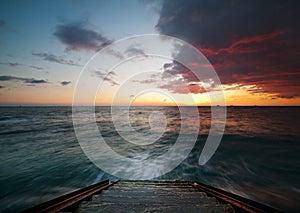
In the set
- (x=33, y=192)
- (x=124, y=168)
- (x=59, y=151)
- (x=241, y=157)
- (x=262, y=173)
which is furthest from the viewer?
(x=59, y=151)

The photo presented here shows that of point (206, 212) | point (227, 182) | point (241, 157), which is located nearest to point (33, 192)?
point (206, 212)

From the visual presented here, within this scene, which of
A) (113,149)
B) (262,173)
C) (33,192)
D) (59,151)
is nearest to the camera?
(33,192)

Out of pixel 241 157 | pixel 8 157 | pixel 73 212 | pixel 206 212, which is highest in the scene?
pixel 206 212

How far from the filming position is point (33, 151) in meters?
11.5

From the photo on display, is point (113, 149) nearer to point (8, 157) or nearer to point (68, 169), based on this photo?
point (68, 169)

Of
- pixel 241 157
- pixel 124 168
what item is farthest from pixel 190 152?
pixel 124 168

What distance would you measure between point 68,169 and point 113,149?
15.0 ft

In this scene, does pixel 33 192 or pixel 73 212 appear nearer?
pixel 73 212

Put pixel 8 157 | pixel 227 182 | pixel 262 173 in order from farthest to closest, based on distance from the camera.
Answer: pixel 8 157, pixel 262 173, pixel 227 182

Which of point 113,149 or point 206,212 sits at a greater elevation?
point 206,212

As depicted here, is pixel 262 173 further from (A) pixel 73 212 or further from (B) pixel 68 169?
(B) pixel 68 169

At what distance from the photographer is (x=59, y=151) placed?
466 inches

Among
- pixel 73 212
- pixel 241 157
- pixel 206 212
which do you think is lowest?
pixel 241 157

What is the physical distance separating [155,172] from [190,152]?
14.9 feet
